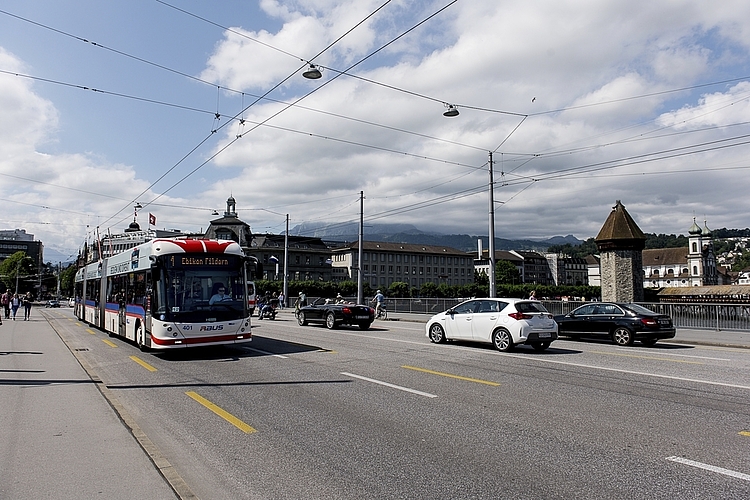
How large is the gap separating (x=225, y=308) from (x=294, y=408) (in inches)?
272

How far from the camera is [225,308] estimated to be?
14.4 m

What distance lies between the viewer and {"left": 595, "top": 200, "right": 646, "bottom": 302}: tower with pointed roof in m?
45.2

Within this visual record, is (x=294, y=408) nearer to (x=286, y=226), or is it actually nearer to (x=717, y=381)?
(x=717, y=381)

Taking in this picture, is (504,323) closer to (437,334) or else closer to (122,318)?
(437,334)

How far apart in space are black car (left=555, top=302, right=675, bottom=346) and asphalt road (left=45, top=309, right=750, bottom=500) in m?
3.92

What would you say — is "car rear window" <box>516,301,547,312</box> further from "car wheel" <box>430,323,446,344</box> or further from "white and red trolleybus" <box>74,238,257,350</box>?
"white and red trolleybus" <box>74,238,257,350</box>

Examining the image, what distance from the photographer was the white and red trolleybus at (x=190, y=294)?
541 inches

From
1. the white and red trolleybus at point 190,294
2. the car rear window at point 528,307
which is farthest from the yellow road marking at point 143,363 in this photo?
the car rear window at point 528,307

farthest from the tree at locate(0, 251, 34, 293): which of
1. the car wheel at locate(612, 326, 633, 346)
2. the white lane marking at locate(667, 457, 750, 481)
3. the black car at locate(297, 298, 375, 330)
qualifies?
the white lane marking at locate(667, 457, 750, 481)

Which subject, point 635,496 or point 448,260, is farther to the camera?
point 448,260

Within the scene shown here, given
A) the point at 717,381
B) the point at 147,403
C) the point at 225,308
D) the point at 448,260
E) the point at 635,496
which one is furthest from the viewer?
the point at 448,260

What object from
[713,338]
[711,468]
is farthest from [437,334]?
[711,468]

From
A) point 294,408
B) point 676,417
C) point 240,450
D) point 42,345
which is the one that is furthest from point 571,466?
point 42,345

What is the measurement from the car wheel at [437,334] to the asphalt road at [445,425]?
4013 millimetres
